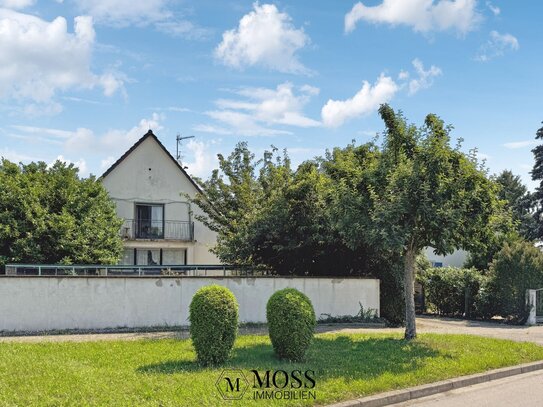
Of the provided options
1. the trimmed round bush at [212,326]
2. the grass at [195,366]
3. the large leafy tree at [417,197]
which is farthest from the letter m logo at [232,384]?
the large leafy tree at [417,197]

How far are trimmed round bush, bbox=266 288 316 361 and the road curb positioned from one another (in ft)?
6.70

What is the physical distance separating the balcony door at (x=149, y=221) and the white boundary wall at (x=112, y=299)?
14163 millimetres

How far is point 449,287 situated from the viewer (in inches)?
885

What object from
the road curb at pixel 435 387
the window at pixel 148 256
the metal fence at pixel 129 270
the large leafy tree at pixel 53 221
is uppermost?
the large leafy tree at pixel 53 221

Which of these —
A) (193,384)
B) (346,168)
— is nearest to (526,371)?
(346,168)

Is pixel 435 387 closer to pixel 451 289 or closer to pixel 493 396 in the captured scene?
pixel 493 396

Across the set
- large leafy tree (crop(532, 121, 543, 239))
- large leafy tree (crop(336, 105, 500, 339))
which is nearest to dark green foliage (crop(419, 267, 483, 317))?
large leafy tree (crop(336, 105, 500, 339))

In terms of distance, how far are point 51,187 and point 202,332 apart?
45.3 ft

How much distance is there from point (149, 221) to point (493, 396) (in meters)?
23.4

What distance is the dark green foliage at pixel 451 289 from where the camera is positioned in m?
21.9

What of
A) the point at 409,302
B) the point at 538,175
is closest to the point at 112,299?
the point at 409,302

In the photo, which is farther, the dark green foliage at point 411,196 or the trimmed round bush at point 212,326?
the dark green foliage at point 411,196

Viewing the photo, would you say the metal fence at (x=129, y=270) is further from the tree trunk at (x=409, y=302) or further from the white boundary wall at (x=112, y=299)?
the tree trunk at (x=409, y=302)

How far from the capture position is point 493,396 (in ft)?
28.3
